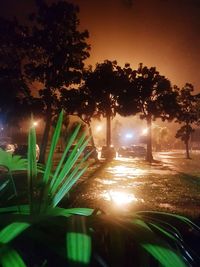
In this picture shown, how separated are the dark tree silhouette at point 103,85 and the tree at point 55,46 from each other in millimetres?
9731

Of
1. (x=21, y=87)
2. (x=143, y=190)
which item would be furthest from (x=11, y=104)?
(x=143, y=190)

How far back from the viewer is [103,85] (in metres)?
43.9

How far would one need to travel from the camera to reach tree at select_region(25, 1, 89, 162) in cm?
3219

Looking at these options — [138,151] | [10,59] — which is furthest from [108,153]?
[10,59]

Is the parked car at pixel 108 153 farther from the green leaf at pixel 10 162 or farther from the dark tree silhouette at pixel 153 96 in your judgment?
the green leaf at pixel 10 162

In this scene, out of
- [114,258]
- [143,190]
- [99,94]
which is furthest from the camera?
[99,94]

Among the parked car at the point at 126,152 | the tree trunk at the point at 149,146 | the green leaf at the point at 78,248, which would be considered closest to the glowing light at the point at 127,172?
the tree trunk at the point at 149,146

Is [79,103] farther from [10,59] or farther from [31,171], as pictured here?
[31,171]

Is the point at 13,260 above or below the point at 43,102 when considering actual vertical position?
below

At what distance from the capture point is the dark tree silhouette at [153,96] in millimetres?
46000

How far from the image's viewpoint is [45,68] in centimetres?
3281

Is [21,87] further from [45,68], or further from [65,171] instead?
[65,171]

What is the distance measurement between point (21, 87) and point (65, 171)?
1291 inches

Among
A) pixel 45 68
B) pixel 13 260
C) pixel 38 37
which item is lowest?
pixel 13 260
